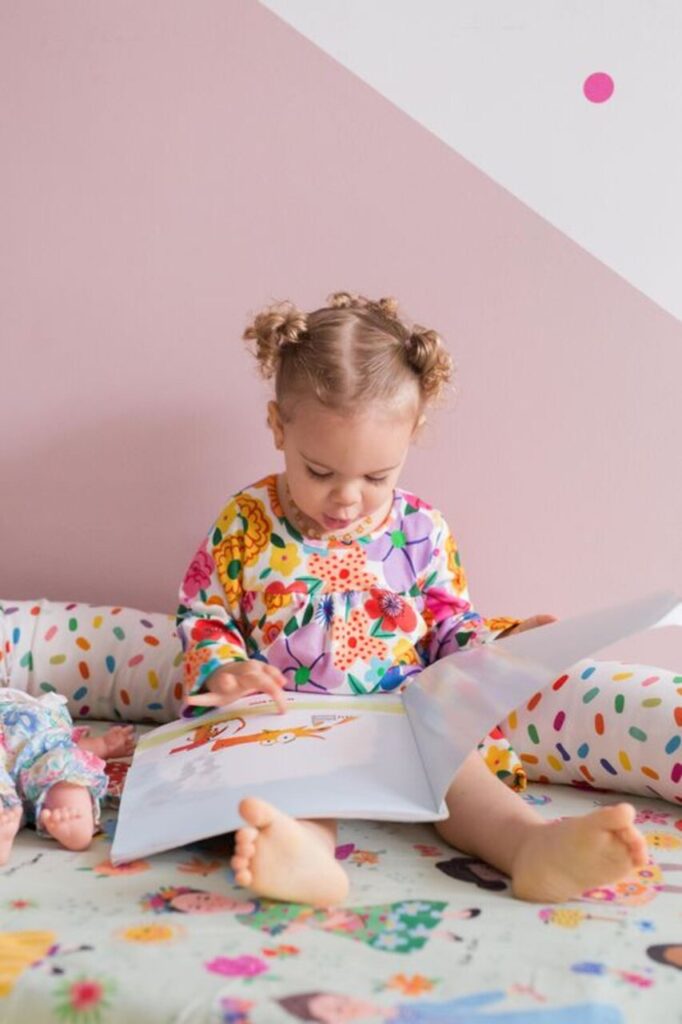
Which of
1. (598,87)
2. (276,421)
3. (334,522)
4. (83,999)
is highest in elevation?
(598,87)

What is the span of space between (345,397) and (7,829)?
550 millimetres

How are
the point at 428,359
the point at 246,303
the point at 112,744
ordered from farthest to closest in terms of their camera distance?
the point at 246,303
the point at 112,744
the point at 428,359

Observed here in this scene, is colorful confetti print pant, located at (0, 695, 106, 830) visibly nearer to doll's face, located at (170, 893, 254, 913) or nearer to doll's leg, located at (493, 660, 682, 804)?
doll's face, located at (170, 893, 254, 913)

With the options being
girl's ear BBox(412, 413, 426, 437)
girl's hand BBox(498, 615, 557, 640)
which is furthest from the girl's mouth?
girl's hand BBox(498, 615, 557, 640)

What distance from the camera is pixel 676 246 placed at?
158 cm

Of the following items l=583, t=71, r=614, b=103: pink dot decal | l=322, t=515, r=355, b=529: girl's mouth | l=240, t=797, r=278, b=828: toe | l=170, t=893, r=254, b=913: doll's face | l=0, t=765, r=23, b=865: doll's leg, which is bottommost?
l=170, t=893, r=254, b=913: doll's face

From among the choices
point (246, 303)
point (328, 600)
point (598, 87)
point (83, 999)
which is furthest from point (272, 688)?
point (598, 87)

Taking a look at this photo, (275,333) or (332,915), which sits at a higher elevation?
(275,333)

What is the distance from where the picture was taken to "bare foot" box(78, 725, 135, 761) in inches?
55.6

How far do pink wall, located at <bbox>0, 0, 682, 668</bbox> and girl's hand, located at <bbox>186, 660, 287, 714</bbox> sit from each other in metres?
0.50

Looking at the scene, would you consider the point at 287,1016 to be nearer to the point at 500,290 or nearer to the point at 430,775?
the point at 430,775

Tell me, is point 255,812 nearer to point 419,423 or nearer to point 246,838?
point 246,838

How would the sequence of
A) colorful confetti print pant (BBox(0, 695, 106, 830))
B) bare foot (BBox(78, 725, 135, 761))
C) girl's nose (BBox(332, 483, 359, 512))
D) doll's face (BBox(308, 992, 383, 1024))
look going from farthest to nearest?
bare foot (BBox(78, 725, 135, 761))
girl's nose (BBox(332, 483, 359, 512))
colorful confetti print pant (BBox(0, 695, 106, 830))
doll's face (BBox(308, 992, 383, 1024))

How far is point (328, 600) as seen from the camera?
1398 millimetres
